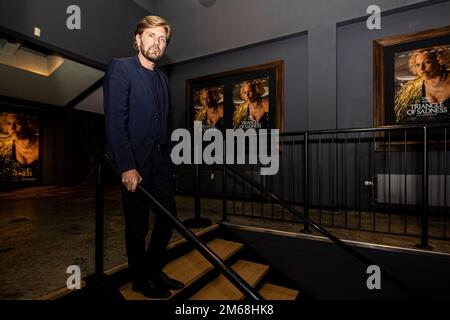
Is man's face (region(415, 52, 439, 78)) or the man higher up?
Answer: man's face (region(415, 52, 439, 78))

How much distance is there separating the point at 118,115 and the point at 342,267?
2482mm

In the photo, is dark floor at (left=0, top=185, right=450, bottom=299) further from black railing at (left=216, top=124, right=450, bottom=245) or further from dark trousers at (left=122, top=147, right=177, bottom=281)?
dark trousers at (left=122, top=147, right=177, bottom=281)

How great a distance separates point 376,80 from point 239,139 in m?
2.25

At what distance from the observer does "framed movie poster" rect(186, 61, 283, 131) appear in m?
4.19

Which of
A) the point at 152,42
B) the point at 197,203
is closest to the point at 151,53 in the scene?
the point at 152,42

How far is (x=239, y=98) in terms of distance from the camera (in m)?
4.49

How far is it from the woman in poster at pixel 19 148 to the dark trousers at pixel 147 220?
6.06 meters

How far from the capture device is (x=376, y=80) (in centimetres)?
345

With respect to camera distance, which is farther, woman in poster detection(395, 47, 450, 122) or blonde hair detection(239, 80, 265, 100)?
blonde hair detection(239, 80, 265, 100)

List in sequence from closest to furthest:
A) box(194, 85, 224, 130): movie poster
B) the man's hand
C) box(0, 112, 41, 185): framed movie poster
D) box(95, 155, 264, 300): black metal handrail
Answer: box(95, 155, 264, 300): black metal handrail → the man's hand → box(194, 85, 224, 130): movie poster → box(0, 112, 41, 185): framed movie poster

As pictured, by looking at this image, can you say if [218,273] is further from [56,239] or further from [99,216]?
[56,239]
